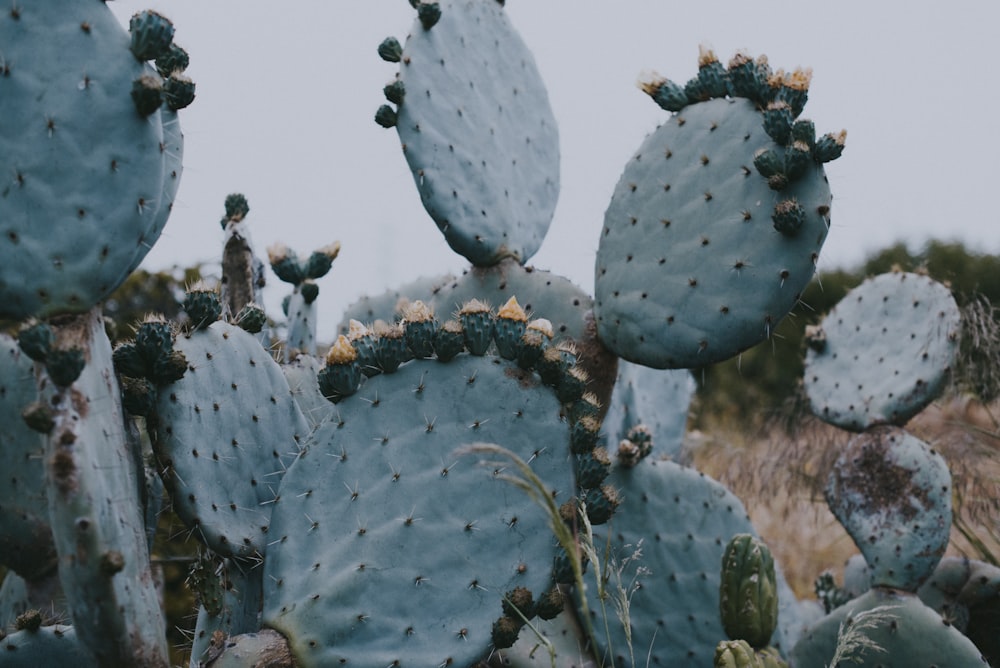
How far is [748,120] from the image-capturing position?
8.00 ft

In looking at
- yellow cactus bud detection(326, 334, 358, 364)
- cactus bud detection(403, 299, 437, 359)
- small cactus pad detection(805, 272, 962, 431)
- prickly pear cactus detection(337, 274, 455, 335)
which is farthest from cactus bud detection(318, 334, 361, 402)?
small cactus pad detection(805, 272, 962, 431)

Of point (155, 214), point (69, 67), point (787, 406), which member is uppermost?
point (69, 67)

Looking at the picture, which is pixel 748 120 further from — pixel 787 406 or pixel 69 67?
pixel 787 406

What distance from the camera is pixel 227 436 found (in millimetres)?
2102

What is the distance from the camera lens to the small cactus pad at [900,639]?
8.47ft

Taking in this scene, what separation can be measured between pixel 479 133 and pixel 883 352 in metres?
1.46

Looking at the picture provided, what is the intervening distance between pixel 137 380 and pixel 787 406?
3334mm

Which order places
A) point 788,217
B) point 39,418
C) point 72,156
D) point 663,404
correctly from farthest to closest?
point 663,404, point 788,217, point 72,156, point 39,418

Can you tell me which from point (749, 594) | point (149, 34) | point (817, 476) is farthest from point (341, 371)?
point (817, 476)

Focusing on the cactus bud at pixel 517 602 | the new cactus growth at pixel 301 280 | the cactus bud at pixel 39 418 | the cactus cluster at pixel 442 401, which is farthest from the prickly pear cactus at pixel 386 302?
the cactus bud at pixel 39 418

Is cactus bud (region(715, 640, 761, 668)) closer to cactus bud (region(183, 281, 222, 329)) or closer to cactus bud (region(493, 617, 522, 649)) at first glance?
cactus bud (region(493, 617, 522, 649))

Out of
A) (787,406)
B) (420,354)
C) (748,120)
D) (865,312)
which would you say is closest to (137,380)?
(420,354)

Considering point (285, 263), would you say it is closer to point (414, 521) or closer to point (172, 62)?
point (172, 62)

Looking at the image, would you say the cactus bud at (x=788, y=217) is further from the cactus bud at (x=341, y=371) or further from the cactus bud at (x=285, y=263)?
the cactus bud at (x=285, y=263)
